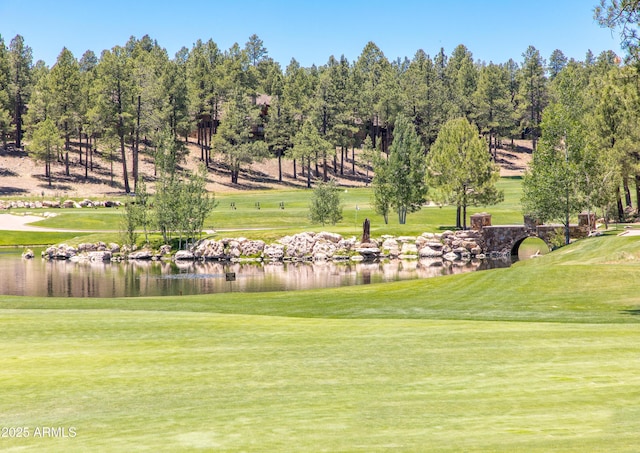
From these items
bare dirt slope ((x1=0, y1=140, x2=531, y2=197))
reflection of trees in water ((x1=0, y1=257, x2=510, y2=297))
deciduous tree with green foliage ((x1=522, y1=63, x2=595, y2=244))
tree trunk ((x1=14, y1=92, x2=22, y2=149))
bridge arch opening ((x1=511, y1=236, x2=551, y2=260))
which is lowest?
reflection of trees in water ((x1=0, y1=257, x2=510, y2=297))

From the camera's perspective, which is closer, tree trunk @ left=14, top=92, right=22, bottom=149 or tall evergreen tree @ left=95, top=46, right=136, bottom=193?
tall evergreen tree @ left=95, top=46, right=136, bottom=193

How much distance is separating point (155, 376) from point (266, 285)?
4066 centimetres

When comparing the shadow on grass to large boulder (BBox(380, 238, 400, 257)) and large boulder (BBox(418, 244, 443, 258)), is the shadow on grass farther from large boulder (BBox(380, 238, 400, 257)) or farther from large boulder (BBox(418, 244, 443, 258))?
large boulder (BBox(418, 244, 443, 258))

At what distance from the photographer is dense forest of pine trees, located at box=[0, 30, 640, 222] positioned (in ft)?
438

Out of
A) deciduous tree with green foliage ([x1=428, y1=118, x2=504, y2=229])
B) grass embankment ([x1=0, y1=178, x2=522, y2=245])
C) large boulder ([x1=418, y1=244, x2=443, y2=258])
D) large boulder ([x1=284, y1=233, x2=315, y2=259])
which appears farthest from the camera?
deciduous tree with green foliage ([x1=428, y1=118, x2=504, y2=229])

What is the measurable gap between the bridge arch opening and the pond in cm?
445

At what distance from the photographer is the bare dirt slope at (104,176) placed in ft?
429

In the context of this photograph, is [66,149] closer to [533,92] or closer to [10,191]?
[10,191]

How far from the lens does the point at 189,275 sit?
61.7m

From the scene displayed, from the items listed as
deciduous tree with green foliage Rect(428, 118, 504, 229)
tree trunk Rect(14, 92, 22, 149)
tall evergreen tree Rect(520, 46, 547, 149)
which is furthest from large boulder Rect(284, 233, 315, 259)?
tall evergreen tree Rect(520, 46, 547, 149)

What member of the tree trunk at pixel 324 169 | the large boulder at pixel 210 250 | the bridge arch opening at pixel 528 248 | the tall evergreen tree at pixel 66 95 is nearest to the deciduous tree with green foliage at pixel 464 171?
the bridge arch opening at pixel 528 248

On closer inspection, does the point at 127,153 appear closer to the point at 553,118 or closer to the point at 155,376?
the point at 553,118

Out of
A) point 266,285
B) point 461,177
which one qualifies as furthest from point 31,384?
point 461,177

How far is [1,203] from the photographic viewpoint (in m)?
111
